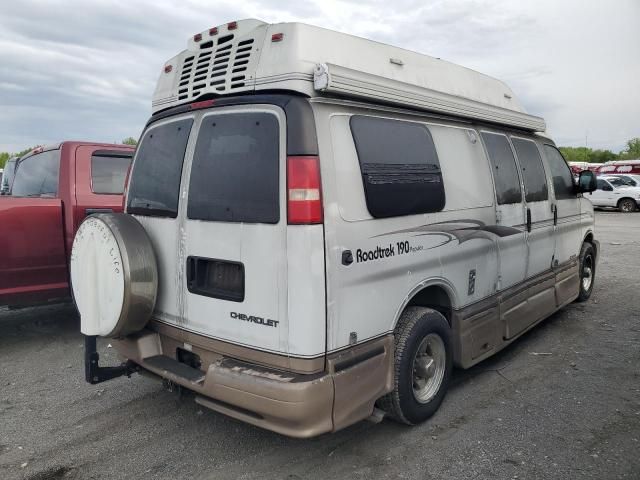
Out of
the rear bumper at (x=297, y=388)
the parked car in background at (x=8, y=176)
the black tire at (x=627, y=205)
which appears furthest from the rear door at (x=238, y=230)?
the black tire at (x=627, y=205)

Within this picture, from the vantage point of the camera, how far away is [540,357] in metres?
5.15

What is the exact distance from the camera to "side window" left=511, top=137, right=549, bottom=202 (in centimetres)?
523

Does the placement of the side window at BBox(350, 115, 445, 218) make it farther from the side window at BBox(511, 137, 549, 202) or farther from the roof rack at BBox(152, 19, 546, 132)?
the side window at BBox(511, 137, 549, 202)

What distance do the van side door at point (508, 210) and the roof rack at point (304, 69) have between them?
2.05ft

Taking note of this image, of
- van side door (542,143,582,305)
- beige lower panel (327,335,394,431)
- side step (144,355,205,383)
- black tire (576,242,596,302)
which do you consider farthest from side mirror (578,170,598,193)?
side step (144,355,205,383)

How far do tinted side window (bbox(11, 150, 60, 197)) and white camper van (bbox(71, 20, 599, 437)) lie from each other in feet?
8.22

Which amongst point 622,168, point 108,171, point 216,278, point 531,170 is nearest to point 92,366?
point 216,278

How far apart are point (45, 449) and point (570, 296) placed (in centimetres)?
567

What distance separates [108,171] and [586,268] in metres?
6.24

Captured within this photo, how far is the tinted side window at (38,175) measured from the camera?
597 cm

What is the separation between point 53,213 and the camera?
5.55 metres

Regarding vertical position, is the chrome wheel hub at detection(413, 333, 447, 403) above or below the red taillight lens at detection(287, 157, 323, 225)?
below

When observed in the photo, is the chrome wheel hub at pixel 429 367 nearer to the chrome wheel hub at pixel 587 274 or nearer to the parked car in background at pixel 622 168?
the chrome wheel hub at pixel 587 274

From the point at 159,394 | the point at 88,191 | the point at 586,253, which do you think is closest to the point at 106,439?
the point at 159,394
